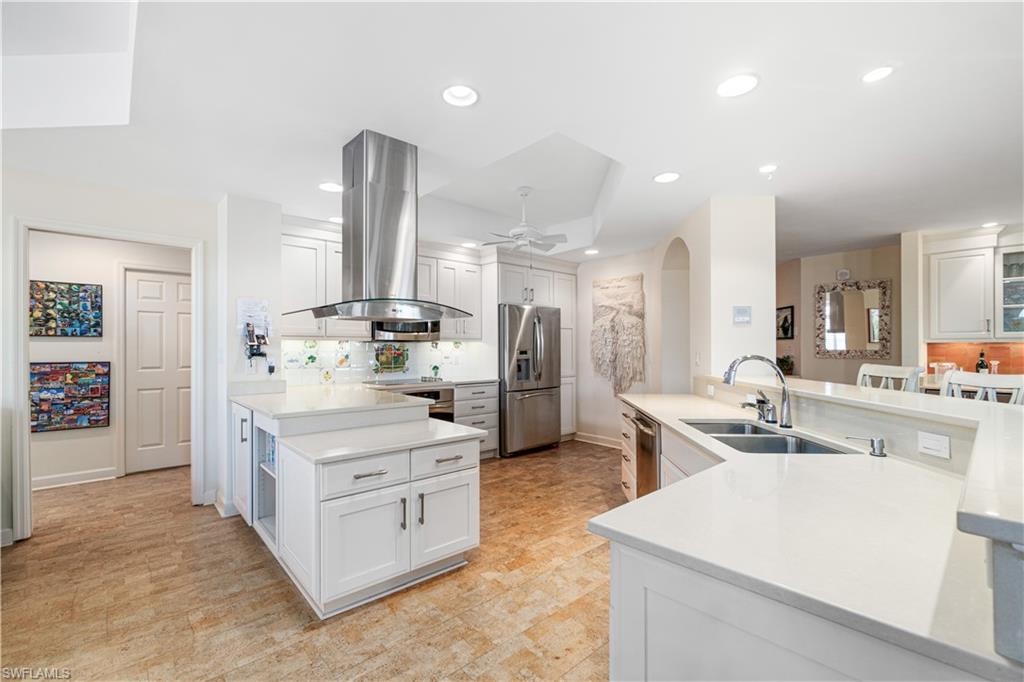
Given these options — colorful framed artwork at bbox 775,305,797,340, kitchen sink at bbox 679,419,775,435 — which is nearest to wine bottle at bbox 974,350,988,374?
colorful framed artwork at bbox 775,305,797,340

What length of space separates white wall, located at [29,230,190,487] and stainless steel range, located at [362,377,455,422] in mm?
2322

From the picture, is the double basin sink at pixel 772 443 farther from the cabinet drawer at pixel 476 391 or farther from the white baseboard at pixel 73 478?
the white baseboard at pixel 73 478

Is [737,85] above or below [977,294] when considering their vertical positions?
above

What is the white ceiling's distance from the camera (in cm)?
150

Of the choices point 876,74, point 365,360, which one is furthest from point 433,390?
point 876,74

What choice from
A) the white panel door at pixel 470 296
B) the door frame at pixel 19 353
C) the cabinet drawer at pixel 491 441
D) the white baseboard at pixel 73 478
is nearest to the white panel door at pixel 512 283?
the white panel door at pixel 470 296

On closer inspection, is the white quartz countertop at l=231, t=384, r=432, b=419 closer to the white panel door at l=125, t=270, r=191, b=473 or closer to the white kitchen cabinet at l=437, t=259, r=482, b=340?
the white kitchen cabinet at l=437, t=259, r=482, b=340

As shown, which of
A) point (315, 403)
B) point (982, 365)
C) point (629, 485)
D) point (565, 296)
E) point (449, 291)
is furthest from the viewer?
point (565, 296)

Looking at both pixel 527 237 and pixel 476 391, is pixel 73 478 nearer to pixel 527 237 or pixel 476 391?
pixel 476 391

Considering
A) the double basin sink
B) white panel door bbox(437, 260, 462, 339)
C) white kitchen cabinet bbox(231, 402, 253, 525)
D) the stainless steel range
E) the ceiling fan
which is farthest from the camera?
white panel door bbox(437, 260, 462, 339)

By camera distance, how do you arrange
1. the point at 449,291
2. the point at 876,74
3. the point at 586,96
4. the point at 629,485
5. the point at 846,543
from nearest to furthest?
the point at 846,543 < the point at 876,74 < the point at 586,96 < the point at 629,485 < the point at 449,291

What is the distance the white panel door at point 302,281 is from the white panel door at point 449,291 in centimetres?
120

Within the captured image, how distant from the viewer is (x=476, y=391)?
15.7 feet

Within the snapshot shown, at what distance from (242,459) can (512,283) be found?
3.21 metres
